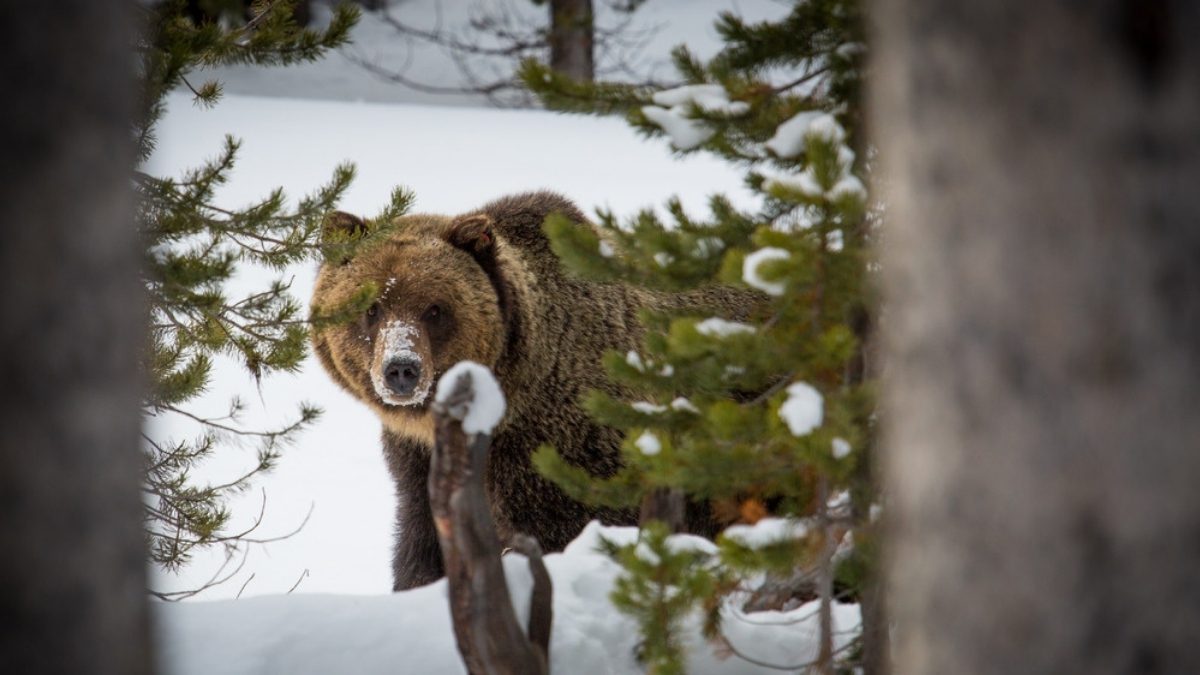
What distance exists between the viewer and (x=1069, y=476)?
167 centimetres

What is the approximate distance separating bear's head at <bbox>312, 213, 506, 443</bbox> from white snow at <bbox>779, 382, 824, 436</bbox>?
267cm

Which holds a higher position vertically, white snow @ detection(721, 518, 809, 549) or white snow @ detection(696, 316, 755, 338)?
white snow @ detection(696, 316, 755, 338)

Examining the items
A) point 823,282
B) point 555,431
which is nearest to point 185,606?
point 555,431

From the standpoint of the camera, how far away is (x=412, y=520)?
5688mm

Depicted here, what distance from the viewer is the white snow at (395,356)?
17.1 ft

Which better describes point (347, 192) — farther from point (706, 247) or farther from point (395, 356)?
point (706, 247)

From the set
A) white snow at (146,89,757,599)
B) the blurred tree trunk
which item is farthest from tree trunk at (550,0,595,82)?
the blurred tree trunk

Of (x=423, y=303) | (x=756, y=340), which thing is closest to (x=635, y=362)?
(x=756, y=340)

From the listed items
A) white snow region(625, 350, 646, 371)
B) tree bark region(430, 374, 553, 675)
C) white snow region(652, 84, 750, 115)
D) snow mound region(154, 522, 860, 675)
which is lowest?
snow mound region(154, 522, 860, 675)

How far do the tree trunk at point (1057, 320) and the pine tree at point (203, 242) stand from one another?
298cm

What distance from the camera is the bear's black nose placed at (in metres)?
5.18

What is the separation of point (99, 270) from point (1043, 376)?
141cm

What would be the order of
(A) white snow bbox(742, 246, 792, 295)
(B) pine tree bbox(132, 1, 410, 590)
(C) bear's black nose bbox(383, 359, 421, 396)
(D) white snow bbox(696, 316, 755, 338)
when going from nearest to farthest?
1. (A) white snow bbox(742, 246, 792, 295)
2. (D) white snow bbox(696, 316, 755, 338)
3. (B) pine tree bbox(132, 1, 410, 590)
4. (C) bear's black nose bbox(383, 359, 421, 396)

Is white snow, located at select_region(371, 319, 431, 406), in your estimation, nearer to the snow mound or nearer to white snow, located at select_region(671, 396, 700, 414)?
the snow mound
